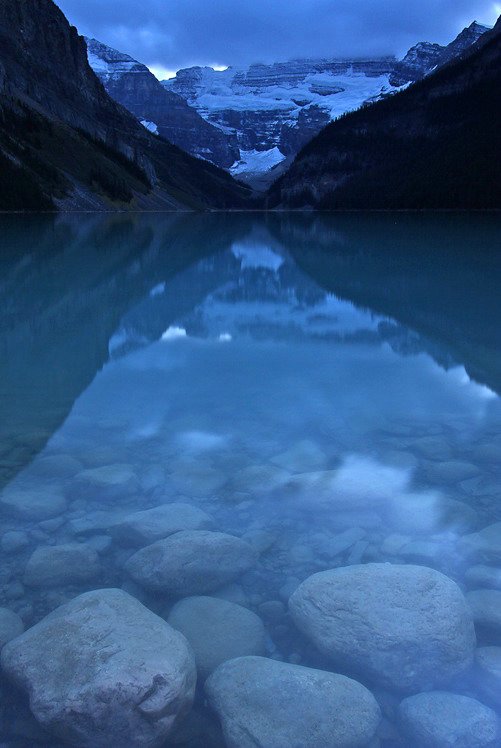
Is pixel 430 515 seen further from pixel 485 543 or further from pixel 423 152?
pixel 423 152

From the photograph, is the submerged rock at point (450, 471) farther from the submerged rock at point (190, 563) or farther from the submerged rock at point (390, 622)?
the submerged rock at point (190, 563)

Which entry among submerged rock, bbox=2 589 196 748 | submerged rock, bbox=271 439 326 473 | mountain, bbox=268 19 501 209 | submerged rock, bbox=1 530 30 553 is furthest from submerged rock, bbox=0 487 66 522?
mountain, bbox=268 19 501 209

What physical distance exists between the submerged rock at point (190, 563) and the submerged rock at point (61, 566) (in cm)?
28

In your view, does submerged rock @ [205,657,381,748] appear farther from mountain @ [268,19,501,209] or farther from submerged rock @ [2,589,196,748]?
mountain @ [268,19,501,209]

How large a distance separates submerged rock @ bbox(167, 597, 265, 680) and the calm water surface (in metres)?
0.13

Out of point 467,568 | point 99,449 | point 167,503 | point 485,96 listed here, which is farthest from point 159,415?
point 485,96

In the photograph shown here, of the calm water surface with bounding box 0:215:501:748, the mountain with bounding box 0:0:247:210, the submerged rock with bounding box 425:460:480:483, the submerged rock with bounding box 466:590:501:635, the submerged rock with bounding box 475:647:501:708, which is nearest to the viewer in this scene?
the submerged rock with bounding box 475:647:501:708

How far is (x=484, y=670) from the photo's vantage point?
3408mm

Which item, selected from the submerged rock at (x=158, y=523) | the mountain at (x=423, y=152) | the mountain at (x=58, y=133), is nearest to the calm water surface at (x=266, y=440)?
the submerged rock at (x=158, y=523)

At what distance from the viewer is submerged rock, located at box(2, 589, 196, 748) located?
3.02m

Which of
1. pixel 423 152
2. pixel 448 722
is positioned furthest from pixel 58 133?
pixel 448 722

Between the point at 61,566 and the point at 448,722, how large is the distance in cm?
262

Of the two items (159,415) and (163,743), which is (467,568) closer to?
(163,743)

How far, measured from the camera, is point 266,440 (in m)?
6.71
